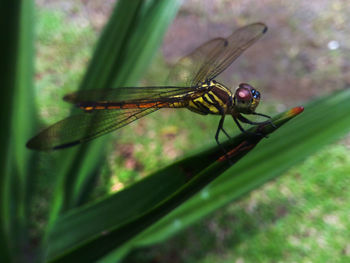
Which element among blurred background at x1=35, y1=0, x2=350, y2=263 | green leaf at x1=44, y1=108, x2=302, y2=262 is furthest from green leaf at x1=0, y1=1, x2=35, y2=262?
blurred background at x1=35, y1=0, x2=350, y2=263

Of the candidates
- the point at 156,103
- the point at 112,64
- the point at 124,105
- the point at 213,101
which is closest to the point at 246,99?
the point at 213,101

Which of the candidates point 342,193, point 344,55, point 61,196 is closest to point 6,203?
point 61,196

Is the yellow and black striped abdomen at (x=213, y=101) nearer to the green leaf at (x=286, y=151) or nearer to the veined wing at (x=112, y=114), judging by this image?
the veined wing at (x=112, y=114)

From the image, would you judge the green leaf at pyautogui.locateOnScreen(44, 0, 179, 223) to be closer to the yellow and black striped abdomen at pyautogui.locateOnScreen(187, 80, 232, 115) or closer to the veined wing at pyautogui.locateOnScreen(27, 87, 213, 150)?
the veined wing at pyautogui.locateOnScreen(27, 87, 213, 150)

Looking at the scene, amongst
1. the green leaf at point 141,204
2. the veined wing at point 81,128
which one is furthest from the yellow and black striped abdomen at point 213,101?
the green leaf at point 141,204

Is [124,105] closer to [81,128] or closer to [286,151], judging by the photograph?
[81,128]

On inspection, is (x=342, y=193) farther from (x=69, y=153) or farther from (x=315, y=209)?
(x=69, y=153)
